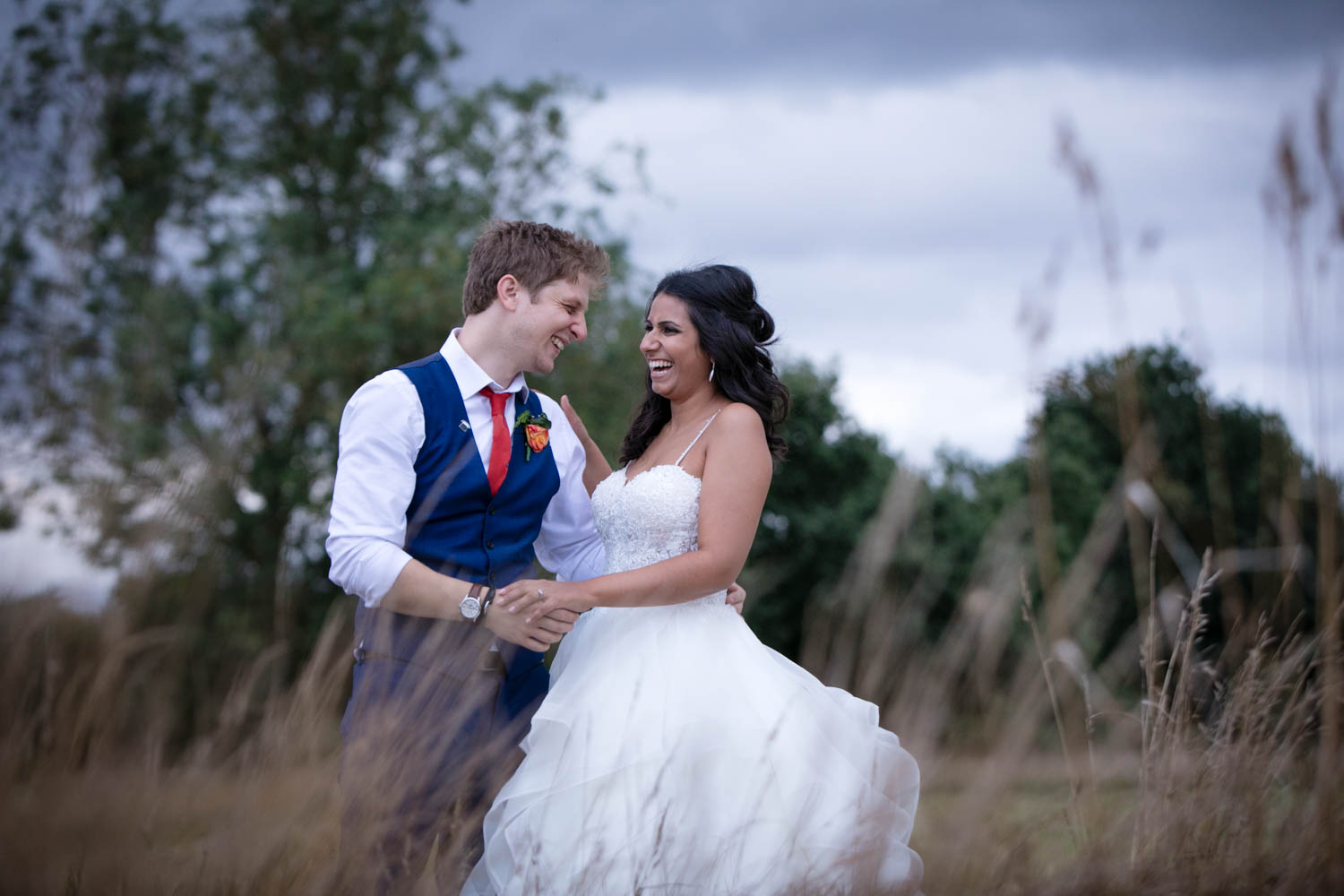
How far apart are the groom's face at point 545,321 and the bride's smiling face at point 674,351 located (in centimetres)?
30

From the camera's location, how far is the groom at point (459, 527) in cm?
289

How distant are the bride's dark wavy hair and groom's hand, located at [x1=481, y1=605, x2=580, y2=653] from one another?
1.01 metres

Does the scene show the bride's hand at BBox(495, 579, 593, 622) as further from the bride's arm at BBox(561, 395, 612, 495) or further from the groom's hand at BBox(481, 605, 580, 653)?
the bride's arm at BBox(561, 395, 612, 495)

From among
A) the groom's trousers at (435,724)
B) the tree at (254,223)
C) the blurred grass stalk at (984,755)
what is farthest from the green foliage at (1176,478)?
the tree at (254,223)

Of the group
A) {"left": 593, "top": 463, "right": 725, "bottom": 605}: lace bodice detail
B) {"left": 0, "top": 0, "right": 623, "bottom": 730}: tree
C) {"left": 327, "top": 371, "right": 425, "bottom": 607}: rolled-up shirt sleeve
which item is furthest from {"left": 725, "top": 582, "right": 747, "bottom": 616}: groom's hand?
{"left": 0, "top": 0, "right": 623, "bottom": 730}: tree

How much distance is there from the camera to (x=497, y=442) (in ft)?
10.6

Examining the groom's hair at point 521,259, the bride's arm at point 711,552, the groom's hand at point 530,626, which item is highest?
the groom's hair at point 521,259

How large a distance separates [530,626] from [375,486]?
60 centimetres

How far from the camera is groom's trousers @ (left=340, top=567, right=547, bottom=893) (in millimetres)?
2463

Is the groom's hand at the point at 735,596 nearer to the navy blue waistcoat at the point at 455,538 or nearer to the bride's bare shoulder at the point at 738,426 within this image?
the bride's bare shoulder at the point at 738,426

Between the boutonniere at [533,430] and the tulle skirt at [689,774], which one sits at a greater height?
the boutonniere at [533,430]

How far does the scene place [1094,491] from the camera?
62.6 ft

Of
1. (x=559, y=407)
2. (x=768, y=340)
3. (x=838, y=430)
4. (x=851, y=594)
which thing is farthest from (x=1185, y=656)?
(x=838, y=430)

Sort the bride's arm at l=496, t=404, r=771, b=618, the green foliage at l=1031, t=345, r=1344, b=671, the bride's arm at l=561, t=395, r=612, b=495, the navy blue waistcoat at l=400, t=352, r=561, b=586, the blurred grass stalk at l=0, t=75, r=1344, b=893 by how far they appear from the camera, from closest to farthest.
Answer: the blurred grass stalk at l=0, t=75, r=1344, b=893, the green foliage at l=1031, t=345, r=1344, b=671, the bride's arm at l=496, t=404, r=771, b=618, the navy blue waistcoat at l=400, t=352, r=561, b=586, the bride's arm at l=561, t=395, r=612, b=495
